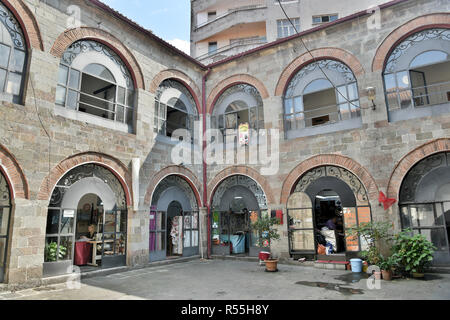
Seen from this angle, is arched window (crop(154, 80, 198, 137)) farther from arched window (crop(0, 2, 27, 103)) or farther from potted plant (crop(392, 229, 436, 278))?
potted plant (crop(392, 229, 436, 278))

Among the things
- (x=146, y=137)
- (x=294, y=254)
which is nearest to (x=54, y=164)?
(x=146, y=137)

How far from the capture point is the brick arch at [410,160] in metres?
8.21

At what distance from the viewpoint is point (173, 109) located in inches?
474

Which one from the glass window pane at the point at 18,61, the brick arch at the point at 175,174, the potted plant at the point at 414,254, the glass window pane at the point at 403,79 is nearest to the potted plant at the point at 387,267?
the potted plant at the point at 414,254

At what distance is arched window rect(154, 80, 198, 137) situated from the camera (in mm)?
11164

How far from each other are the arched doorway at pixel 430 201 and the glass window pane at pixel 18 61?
10.9 metres

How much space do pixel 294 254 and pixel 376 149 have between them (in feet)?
14.2

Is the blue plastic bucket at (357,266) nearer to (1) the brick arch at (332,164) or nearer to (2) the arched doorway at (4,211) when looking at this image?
(1) the brick arch at (332,164)

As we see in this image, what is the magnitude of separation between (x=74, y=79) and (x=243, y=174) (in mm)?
6510

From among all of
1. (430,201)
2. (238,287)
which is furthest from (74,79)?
(430,201)

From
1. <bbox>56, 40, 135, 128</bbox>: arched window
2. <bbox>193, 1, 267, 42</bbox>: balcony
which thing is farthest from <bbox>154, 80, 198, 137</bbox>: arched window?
<bbox>193, 1, 267, 42</bbox>: balcony

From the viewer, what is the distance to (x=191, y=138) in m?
12.4

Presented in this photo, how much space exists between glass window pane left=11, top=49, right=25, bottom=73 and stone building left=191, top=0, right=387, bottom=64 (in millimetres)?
13954
